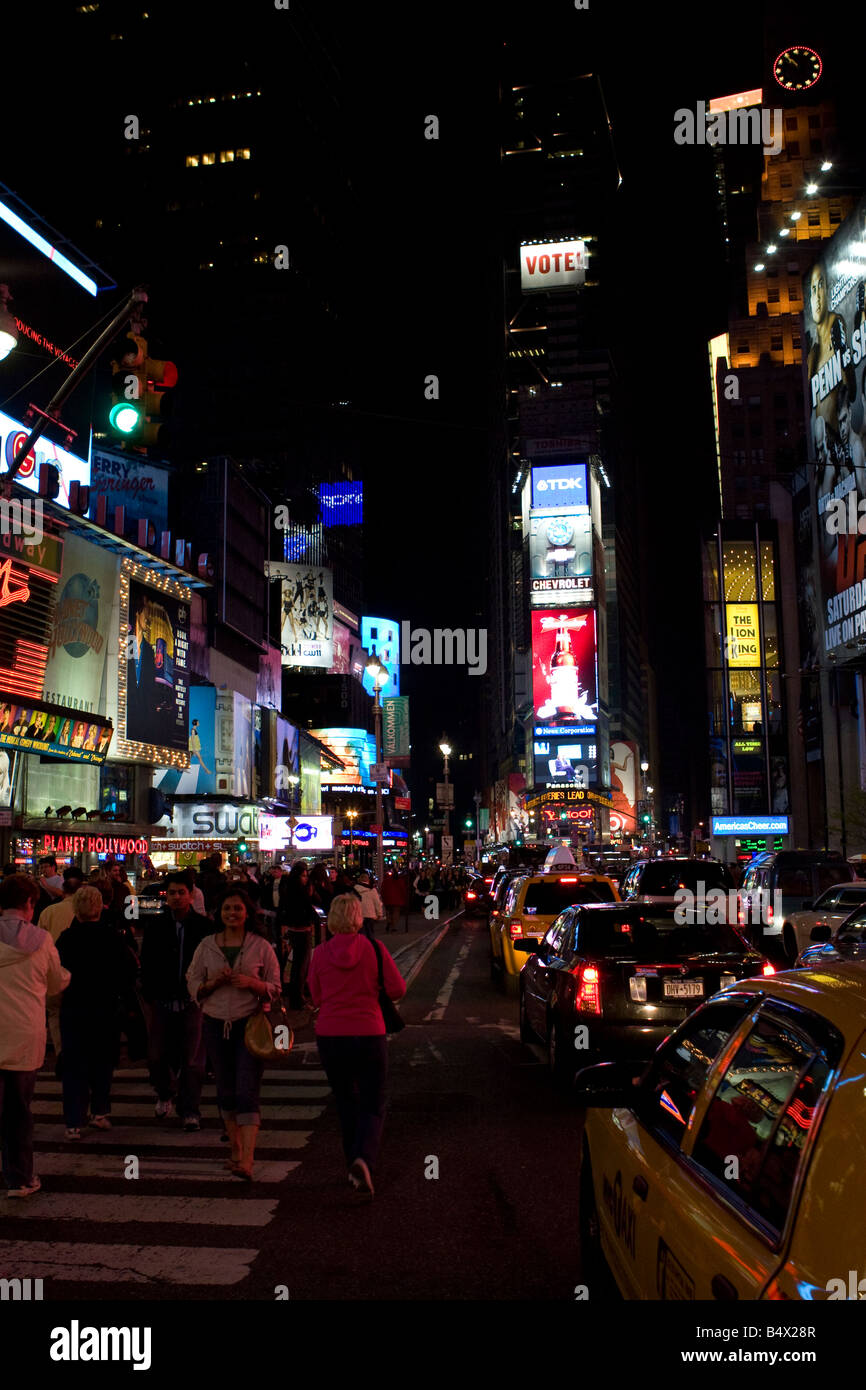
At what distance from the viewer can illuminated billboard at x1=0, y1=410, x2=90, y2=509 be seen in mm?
29797

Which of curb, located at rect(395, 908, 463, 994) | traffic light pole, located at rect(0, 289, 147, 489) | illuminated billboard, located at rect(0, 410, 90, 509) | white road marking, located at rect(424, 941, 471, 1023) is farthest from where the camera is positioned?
illuminated billboard, located at rect(0, 410, 90, 509)

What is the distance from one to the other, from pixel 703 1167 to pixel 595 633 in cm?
11335

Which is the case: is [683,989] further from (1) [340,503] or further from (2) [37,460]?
(1) [340,503]

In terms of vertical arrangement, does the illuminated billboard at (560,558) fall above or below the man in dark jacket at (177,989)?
above

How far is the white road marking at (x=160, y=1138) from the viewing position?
27.1ft

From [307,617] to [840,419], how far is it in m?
46.7

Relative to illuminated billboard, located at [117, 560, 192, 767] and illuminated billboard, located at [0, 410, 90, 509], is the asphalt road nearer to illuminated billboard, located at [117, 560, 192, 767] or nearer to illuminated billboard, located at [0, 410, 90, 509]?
illuminated billboard, located at [0, 410, 90, 509]

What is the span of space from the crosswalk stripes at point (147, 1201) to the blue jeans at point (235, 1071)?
0.43m

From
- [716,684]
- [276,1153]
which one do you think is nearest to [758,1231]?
[276,1153]

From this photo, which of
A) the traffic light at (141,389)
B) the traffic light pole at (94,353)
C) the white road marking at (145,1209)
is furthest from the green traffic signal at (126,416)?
the white road marking at (145,1209)

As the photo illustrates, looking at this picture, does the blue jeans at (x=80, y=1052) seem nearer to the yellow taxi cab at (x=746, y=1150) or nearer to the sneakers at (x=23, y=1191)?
the sneakers at (x=23, y=1191)

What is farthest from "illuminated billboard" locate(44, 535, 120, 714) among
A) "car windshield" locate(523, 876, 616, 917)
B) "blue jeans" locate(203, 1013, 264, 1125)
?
"blue jeans" locate(203, 1013, 264, 1125)

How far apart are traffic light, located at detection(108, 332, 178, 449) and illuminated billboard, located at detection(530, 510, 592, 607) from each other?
4118 inches

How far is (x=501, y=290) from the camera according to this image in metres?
187
